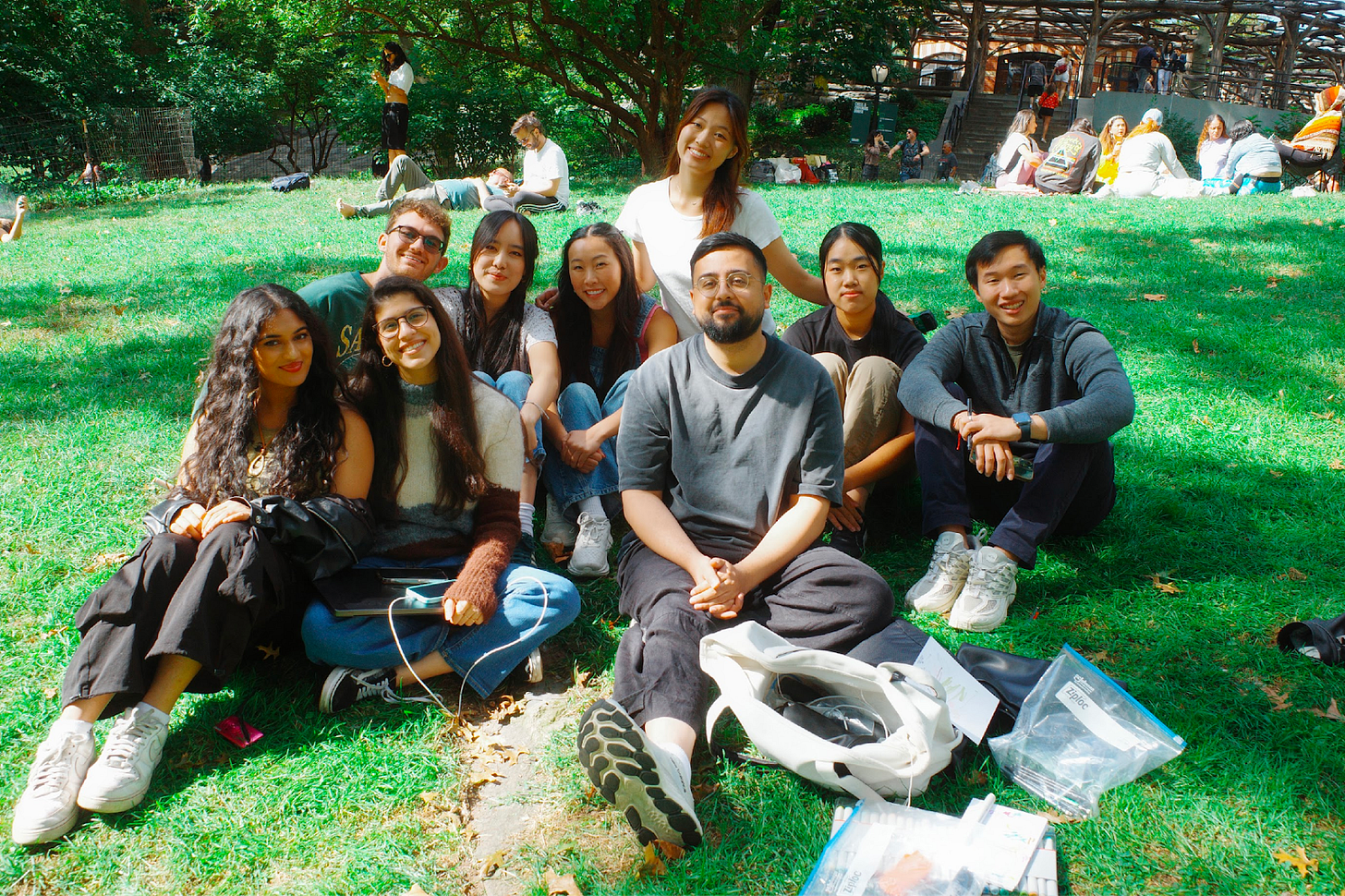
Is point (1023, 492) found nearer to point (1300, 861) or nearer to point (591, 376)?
point (1300, 861)

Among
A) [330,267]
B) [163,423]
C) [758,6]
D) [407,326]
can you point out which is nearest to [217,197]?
[330,267]

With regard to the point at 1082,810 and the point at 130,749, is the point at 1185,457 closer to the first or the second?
the point at 1082,810

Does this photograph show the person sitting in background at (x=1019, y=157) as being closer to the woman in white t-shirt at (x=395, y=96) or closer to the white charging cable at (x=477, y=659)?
the woman in white t-shirt at (x=395, y=96)

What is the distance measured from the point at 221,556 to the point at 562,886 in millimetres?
1374

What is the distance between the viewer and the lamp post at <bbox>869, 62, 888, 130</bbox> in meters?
23.3

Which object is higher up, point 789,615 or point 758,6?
point 758,6

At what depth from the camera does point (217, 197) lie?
43.8 ft

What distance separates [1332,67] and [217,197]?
1228 inches

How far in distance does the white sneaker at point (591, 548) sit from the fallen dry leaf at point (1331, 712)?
2.51m

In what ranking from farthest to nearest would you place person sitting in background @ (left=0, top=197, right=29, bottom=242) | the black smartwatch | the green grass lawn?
person sitting in background @ (left=0, top=197, right=29, bottom=242) → the black smartwatch → the green grass lawn

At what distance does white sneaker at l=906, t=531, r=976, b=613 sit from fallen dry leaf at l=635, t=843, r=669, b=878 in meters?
1.52

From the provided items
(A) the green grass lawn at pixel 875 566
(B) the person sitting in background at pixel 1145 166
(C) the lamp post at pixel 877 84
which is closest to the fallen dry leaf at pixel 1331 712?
(A) the green grass lawn at pixel 875 566

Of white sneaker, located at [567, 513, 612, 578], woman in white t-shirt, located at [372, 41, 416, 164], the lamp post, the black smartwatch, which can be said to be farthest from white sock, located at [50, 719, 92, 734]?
the lamp post

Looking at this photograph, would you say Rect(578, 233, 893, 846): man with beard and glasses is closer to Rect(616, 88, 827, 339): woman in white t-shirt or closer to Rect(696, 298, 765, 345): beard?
Rect(696, 298, 765, 345): beard
